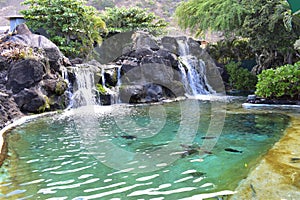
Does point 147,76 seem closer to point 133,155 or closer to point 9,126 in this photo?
point 9,126

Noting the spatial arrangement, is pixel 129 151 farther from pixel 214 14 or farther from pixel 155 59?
pixel 214 14

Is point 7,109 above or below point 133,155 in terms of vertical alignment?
above

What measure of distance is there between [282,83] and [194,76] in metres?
7.84

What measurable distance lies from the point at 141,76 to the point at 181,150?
33.2ft

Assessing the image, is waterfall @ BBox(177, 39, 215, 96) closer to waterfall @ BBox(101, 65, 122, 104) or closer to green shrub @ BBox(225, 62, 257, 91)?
green shrub @ BBox(225, 62, 257, 91)

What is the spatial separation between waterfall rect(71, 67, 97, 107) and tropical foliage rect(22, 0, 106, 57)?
370 centimetres

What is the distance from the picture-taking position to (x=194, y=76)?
1872 centimetres

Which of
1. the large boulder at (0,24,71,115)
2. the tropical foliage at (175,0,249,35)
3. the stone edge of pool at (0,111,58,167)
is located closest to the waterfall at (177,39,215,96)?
the tropical foliage at (175,0,249,35)

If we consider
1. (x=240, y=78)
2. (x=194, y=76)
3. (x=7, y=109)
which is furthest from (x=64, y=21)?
(x=240, y=78)

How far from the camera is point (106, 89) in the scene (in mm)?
14219

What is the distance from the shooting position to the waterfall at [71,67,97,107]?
43.1 ft

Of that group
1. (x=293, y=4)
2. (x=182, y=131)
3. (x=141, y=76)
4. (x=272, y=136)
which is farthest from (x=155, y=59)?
(x=293, y=4)

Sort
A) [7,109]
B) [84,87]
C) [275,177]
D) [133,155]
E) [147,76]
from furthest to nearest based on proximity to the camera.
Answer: [147,76] < [84,87] < [7,109] < [133,155] < [275,177]

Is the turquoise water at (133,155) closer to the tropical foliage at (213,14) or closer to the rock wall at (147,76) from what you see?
the rock wall at (147,76)
